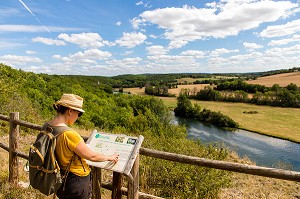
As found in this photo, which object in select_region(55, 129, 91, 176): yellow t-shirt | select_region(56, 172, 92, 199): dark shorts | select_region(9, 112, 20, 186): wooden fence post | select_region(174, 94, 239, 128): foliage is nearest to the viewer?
select_region(55, 129, 91, 176): yellow t-shirt

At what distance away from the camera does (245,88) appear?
10769 cm

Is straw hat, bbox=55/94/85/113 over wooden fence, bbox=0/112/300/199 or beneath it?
over

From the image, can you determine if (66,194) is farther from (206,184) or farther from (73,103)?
(206,184)

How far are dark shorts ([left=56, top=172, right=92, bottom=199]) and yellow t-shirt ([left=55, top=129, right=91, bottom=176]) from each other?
76 millimetres

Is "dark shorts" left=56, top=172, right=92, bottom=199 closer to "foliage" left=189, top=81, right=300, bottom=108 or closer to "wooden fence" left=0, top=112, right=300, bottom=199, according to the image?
"wooden fence" left=0, top=112, right=300, bottom=199

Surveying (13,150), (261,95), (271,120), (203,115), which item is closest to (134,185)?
(13,150)

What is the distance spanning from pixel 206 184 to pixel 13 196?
17.6 feet

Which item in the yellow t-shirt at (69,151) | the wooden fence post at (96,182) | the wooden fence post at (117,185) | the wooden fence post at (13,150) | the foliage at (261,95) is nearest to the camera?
the yellow t-shirt at (69,151)

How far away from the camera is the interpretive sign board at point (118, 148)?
3.23m

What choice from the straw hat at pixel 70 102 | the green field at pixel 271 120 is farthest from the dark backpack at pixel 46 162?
the green field at pixel 271 120

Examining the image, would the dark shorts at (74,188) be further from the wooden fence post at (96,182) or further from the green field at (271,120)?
the green field at (271,120)

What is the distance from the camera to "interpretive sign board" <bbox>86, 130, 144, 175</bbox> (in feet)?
10.6

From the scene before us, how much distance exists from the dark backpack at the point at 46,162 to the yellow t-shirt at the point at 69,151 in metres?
0.06

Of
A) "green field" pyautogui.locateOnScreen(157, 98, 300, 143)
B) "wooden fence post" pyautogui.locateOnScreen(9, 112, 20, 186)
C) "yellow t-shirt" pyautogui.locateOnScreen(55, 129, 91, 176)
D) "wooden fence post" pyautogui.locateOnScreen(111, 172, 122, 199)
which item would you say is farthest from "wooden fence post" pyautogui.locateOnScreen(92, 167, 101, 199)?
"green field" pyautogui.locateOnScreen(157, 98, 300, 143)
